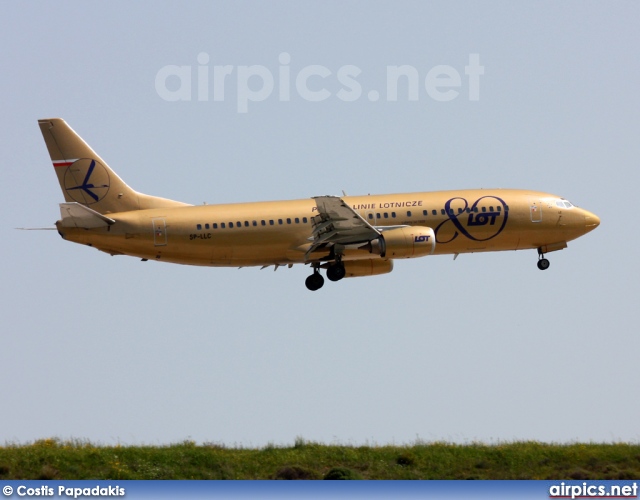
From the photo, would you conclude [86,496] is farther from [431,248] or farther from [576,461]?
[431,248]

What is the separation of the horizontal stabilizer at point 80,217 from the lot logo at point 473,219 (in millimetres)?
18223

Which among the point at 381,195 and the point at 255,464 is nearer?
the point at 255,464

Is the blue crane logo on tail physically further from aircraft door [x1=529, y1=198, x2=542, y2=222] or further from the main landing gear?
aircraft door [x1=529, y1=198, x2=542, y2=222]

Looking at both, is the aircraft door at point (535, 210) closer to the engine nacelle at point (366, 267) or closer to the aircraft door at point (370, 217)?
the engine nacelle at point (366, 267)

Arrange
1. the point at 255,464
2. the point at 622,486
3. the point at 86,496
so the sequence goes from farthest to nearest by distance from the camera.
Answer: the point at 255,464, the point at 622,486, the point at 86,496

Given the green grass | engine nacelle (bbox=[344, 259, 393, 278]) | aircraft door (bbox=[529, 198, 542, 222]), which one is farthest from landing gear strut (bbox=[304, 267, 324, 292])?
the green grass

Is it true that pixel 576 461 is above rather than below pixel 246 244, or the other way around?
below

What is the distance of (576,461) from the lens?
59.1 m

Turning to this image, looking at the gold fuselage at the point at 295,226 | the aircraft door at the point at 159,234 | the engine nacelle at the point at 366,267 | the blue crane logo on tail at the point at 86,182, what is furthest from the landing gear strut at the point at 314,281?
the blue crane logo on tail at the point at 86,182

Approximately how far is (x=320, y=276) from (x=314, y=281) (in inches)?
19.7

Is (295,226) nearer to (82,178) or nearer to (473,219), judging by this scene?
(473,219)

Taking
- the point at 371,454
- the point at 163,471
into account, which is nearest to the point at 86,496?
the point at 163,471

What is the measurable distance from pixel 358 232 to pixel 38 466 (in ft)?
75.0

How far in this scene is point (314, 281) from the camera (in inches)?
2916
